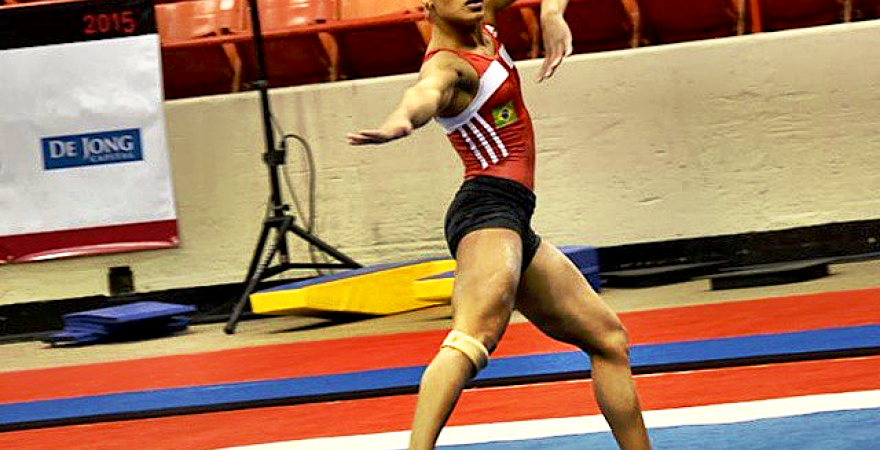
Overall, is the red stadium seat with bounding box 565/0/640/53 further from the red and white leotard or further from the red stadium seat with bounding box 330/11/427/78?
the red and white leotard

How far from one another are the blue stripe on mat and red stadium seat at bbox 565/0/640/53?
4.01 m

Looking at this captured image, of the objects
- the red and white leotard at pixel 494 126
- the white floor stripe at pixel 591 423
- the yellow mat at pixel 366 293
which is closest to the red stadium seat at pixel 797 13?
the yellow mat at pixel 366 293

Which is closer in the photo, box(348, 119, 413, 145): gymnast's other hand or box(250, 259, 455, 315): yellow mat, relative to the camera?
box(348, 119, 413, 145): gymnast's other hand

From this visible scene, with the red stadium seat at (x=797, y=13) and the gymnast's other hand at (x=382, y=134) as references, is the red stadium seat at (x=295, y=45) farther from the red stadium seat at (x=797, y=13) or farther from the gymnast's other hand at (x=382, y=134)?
the gymnast's other hand at (x=382, y=134)

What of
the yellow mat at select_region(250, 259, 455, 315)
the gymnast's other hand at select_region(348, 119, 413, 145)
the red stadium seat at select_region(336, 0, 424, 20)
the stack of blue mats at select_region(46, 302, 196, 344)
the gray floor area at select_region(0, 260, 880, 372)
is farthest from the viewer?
the red stadium seat at select_region(336, 0, 424, 20)

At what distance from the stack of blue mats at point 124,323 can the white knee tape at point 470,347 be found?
6.54m

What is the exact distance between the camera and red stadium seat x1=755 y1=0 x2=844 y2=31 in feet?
37.2

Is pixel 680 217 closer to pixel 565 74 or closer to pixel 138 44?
pixel 565 74

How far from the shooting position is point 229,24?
1232 cm

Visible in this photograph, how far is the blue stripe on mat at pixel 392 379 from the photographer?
719 centimetres

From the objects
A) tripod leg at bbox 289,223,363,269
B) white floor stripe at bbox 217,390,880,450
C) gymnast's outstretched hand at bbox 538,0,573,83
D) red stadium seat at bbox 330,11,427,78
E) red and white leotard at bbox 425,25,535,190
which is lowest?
tripod leg at bbox 289,223,363,269

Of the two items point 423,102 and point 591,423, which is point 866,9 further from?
point 423,102

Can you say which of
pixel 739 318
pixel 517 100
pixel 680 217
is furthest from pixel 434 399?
pixel 680 217

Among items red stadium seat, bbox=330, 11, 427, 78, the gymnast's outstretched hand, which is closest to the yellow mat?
red stadium seat, bbox=330, 11, 427, 78
